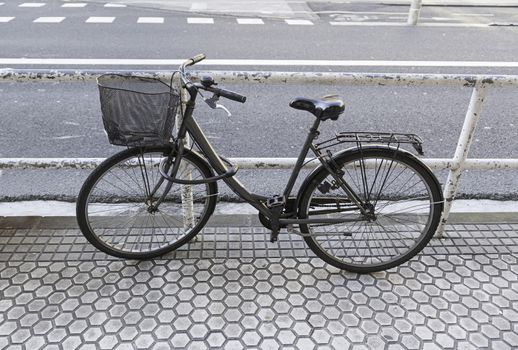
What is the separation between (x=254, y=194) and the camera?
10.1 ft

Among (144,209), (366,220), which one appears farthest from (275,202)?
(144,209)

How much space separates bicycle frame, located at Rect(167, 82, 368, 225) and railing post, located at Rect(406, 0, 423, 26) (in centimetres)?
1009

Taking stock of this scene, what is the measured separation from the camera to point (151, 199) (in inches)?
123

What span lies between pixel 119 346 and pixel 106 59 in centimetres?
663

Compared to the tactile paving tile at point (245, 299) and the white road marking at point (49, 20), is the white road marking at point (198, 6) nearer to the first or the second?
the white road marking at point (49, 20)

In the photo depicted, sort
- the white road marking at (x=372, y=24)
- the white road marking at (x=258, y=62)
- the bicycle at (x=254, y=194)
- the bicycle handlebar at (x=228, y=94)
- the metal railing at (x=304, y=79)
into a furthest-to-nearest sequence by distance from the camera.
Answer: the white road marking at (x=372, y=24), the white road marking at (x=258, y=62), the metal railing at (x=304, y=79), the bicycle at (x=254, y=194), the bicycle handlebar at (x=228, y=94)

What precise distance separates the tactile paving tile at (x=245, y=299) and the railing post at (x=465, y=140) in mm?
341

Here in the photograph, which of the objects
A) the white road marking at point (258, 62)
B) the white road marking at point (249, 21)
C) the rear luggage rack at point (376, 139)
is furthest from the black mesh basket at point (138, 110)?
the white road marking at point (249, 21)

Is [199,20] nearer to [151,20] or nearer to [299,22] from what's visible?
[151,20]

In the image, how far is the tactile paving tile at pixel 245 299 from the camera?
8.45 ft

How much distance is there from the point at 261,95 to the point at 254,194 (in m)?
3.68

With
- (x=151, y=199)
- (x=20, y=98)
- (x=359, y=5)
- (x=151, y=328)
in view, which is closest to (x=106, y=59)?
(x=20, y=98)

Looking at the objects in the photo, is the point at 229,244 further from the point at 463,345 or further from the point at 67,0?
the point at 67,0

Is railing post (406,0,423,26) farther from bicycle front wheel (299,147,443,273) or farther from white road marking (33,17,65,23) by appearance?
bicycle front wheel (299,147,443,273)
